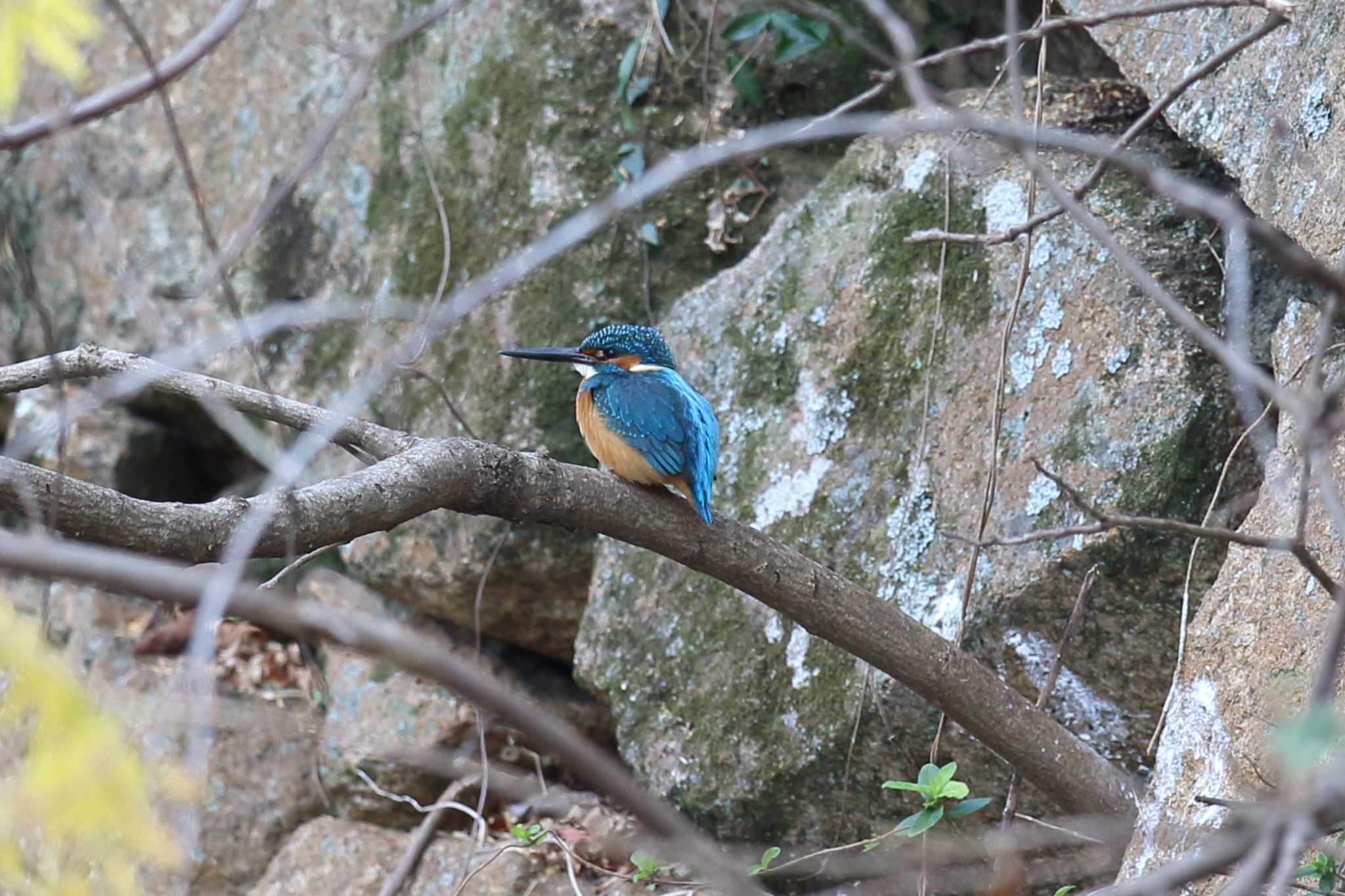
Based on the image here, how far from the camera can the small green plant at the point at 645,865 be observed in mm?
3283

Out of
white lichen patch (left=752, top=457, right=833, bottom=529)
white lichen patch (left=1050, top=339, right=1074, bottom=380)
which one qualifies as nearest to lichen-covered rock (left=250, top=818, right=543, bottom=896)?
white lichen patch (left=752, top=457, right=833, bottom=529)

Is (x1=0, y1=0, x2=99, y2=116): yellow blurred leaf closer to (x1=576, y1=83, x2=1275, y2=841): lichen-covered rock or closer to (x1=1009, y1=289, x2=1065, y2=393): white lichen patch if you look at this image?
(x1=576, y1=83, x2=1275, y2=841): lichen-covered rock

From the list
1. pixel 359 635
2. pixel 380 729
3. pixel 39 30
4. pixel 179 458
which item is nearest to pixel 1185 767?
pixel 359 635

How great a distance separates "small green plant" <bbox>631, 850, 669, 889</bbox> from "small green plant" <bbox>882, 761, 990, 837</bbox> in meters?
0.78

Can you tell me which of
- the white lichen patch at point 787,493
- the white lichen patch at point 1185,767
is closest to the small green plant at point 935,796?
the white lichen patch at point 1185,767

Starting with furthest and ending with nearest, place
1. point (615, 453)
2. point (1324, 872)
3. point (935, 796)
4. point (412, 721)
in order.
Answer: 1. point (412, 721)
2. point (615, 453)
3. point (935, 796)
4. point (1324, 872)

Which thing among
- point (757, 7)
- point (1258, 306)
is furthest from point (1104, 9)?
point (757, 7)

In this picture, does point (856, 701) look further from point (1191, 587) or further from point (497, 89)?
point (497, 89)

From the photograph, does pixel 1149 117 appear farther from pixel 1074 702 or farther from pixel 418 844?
pixel 418 844

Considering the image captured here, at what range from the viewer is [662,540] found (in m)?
2.66

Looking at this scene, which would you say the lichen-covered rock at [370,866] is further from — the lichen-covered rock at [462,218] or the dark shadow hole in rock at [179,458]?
the dark shadow hole in rock at [179,458]

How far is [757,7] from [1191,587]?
2546 mm

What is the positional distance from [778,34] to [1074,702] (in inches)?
99.1

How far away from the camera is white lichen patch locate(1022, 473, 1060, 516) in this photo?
10.5 ft
